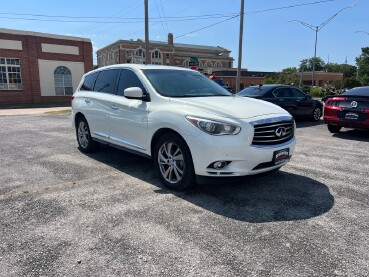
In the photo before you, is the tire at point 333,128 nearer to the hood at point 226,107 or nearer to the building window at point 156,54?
the hood at point 226,107

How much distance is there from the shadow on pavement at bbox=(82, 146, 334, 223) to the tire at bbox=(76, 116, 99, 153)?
5.38ft

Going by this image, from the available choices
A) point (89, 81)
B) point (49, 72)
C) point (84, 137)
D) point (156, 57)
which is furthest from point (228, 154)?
point (156, 57)

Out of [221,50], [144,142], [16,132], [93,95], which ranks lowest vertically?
[16,132]

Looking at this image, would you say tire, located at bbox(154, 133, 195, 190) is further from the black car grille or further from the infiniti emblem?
the infiniti emblem

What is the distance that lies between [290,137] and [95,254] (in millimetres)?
3207

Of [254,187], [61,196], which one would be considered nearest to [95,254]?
[61,196]

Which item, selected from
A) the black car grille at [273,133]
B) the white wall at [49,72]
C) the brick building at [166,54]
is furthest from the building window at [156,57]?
the black car grille at [273,133]

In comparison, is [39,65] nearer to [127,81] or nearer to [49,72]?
[49,72]

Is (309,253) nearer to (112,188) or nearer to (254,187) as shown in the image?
(254,187)

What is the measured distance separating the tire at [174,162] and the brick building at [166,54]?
65.8 meters

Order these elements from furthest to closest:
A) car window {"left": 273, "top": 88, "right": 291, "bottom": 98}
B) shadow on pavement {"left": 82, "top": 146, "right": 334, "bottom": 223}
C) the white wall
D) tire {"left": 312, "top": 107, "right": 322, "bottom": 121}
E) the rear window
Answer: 1. the white wall
2. tire {"left": 312, "top": 107, "right": 322, "bottom": 121}
3. car window {"left": 273, "top": 88, "right": 291, "bottom": 98}
4. the rear window
5. shadow on pavement {"left": 82, "top": 146, "right": 334, "bottom": 223}

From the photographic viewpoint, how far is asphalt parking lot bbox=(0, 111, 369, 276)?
280cm

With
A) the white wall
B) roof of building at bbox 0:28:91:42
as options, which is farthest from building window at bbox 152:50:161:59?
the white wall

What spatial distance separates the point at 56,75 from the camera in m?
29.4
